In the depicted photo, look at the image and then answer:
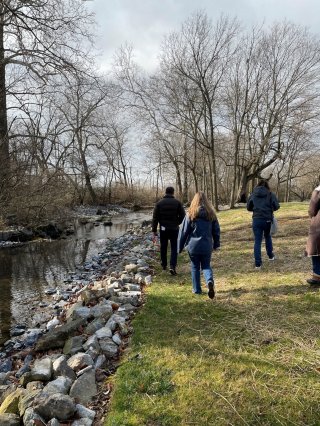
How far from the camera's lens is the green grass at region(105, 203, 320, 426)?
126 inches

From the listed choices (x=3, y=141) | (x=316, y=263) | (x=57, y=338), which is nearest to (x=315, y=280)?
(x=316, y=263)

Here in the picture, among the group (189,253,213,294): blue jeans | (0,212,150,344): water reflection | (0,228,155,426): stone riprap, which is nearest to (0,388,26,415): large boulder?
(0,228,155,426): stone riprap

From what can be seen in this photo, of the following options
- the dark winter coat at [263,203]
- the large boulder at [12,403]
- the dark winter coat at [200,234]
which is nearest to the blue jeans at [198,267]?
the dark winter coat at [200,234]

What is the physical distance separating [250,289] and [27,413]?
4355 mm

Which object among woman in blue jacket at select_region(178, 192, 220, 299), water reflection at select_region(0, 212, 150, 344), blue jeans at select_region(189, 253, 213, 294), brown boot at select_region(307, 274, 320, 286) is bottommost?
water reflection at select_region(0, 212, 150, 344)

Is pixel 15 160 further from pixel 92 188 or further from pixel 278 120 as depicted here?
pixel 92 188

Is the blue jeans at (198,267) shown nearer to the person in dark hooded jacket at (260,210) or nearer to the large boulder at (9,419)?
the person in dark hooded jacket at (260,210)

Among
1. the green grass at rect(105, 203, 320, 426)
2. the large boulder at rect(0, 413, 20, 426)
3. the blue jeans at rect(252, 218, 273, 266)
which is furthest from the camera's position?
the blue jeans at rect(252, 218, 273, 266)

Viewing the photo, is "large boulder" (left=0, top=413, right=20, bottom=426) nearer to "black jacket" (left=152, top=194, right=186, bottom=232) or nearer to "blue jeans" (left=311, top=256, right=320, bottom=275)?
"blue jeans" (left=311, top=256, right=320, bottom=275)

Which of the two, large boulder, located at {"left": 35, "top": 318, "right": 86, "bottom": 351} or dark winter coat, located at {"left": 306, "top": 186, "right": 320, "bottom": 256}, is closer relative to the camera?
large boulder, located at {"left": 35, "top": 318, "right": 86, "bottom": 351}

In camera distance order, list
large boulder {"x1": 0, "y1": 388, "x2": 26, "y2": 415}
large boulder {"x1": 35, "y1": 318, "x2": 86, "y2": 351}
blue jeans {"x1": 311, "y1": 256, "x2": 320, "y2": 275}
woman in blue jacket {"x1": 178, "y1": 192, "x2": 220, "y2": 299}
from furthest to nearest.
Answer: woman in blue jacket {"x1": 178, "y1": 192, "x2": 220, "y2": 299}
blue jeans {"x1": 311, "y1": 256, "x2": 320, "y2": 275}
large boulder {"x1": 35, "y1": 318, "x2": 86, "y2": 351}
large boulder {"x1": 0, "y1": 388, "x2": 26, "y2": 415}

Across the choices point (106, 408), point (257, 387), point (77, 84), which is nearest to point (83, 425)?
point (106, 408)

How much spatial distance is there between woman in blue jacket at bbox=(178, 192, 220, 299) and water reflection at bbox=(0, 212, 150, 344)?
12.8ft

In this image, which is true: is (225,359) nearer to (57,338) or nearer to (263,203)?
(57,338)
